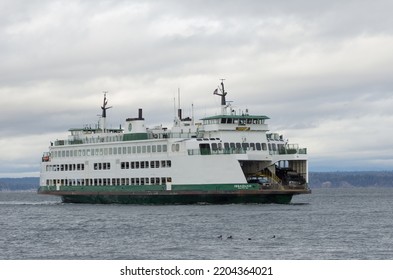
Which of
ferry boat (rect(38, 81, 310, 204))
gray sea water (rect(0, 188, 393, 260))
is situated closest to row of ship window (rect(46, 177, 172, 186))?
ferry boat (rect(38, 81, 310, 204))

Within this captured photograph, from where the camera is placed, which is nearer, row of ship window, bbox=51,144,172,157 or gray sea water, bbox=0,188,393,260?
gray sea water, bbox=0,188,393,260

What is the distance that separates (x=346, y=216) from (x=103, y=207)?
81.9 ft

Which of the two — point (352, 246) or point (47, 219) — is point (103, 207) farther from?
point (352, 246)

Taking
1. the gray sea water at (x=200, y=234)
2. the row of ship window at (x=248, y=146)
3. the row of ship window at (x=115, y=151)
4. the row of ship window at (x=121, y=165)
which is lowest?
the gray sea water at (x=200, y=234)

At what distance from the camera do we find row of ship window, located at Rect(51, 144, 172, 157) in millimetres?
85781

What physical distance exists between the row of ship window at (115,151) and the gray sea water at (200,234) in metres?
7.08

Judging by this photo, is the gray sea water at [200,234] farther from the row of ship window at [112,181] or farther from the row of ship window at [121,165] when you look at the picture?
the row of ship window at [121,165]

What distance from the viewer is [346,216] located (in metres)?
74.4

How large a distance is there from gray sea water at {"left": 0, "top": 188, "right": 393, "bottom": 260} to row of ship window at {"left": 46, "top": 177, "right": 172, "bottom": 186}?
5.44 m

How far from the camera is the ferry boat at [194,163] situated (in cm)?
7975

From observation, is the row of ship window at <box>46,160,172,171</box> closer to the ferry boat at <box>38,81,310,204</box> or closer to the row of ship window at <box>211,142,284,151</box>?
the ferry boat at <box>38,81,310,204</box>

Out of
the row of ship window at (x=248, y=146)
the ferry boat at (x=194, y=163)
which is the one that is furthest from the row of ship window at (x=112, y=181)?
the row of ship window at (x=248, y=146)

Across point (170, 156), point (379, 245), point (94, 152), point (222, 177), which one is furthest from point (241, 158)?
point (379, 245)

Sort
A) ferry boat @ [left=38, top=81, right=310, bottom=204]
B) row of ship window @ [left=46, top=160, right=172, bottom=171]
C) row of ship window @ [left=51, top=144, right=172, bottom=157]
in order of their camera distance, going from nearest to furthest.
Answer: ferry boat @ [left=38, top=81, right=310, bottom=204] → row of ship window @ [left=46, top=160, right=172, bottom=171] → row of ship window @ [left=51, top=144, right=172, bottom=157]
